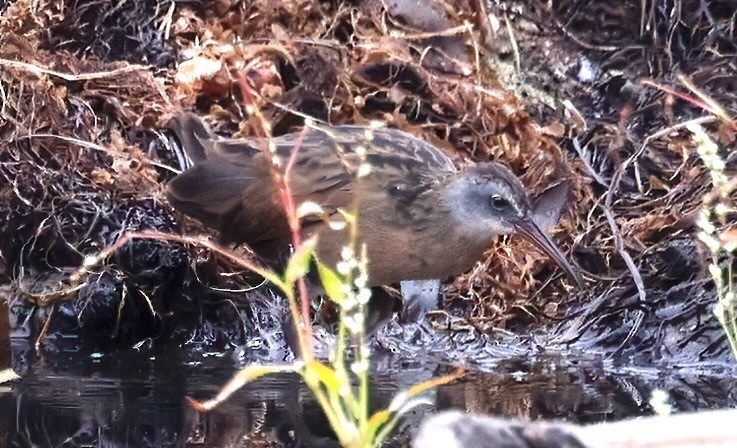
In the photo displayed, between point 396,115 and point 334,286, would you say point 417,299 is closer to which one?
point 396,115

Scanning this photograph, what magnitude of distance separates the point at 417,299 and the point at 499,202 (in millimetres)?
861

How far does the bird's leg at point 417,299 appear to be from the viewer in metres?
5.03

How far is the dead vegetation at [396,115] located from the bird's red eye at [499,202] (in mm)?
753

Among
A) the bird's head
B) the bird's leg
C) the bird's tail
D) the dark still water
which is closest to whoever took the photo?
the dark still water

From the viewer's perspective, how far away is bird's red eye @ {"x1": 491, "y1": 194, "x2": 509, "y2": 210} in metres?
4.32

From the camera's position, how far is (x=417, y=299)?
16.5 ft

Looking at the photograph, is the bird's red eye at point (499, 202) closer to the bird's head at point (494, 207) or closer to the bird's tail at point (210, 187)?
the bird's head at point (494, 207)

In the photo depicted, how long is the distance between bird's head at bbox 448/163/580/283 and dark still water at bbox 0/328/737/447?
49 centimetres

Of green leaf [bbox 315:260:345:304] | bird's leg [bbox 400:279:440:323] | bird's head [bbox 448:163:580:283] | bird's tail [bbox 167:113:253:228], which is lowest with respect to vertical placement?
green leaf [bbox 315:260:345:304]

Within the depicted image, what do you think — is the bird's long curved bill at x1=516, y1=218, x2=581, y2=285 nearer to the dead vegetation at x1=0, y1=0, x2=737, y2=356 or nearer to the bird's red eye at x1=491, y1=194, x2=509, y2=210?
the bird's red eye at x1=491, y1=194, x2=509, y2=210

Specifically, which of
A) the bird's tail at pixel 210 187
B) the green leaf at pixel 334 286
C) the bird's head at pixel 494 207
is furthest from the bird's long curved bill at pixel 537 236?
the green leaf at pixel 334 286

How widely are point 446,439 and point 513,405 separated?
1.99 m

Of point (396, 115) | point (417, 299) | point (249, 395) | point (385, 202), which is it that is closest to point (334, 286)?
point (249, 395)

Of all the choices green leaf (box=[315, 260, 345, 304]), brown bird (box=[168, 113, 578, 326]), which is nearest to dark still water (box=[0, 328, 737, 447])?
brown bird (box=[168, 113, 578, 326])
